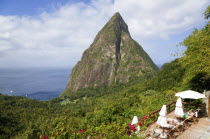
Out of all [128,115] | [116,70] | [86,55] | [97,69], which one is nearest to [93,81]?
[97,69]

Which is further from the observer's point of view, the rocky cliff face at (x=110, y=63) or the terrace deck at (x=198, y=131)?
the rocky cliff face at (x=110, y=63)

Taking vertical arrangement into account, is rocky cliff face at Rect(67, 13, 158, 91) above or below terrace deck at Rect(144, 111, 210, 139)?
above

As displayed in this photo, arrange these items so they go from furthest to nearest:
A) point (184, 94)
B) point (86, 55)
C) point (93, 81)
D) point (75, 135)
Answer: point (86, 55), point (93, 81), point (184, 94), point (75, 135)

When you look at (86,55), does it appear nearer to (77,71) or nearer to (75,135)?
(77,71)

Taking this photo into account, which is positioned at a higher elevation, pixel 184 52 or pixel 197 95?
pixel 184 52

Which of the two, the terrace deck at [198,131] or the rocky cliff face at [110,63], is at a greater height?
the rocky cliff face at [110,63]

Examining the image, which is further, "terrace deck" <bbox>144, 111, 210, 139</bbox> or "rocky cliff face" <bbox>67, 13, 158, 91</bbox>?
"rocky cliff face" <bbox>67, 13, 158, 91</bbox>

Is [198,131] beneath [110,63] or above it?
beneath

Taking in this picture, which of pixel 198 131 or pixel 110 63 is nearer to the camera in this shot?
pixel 198 131
